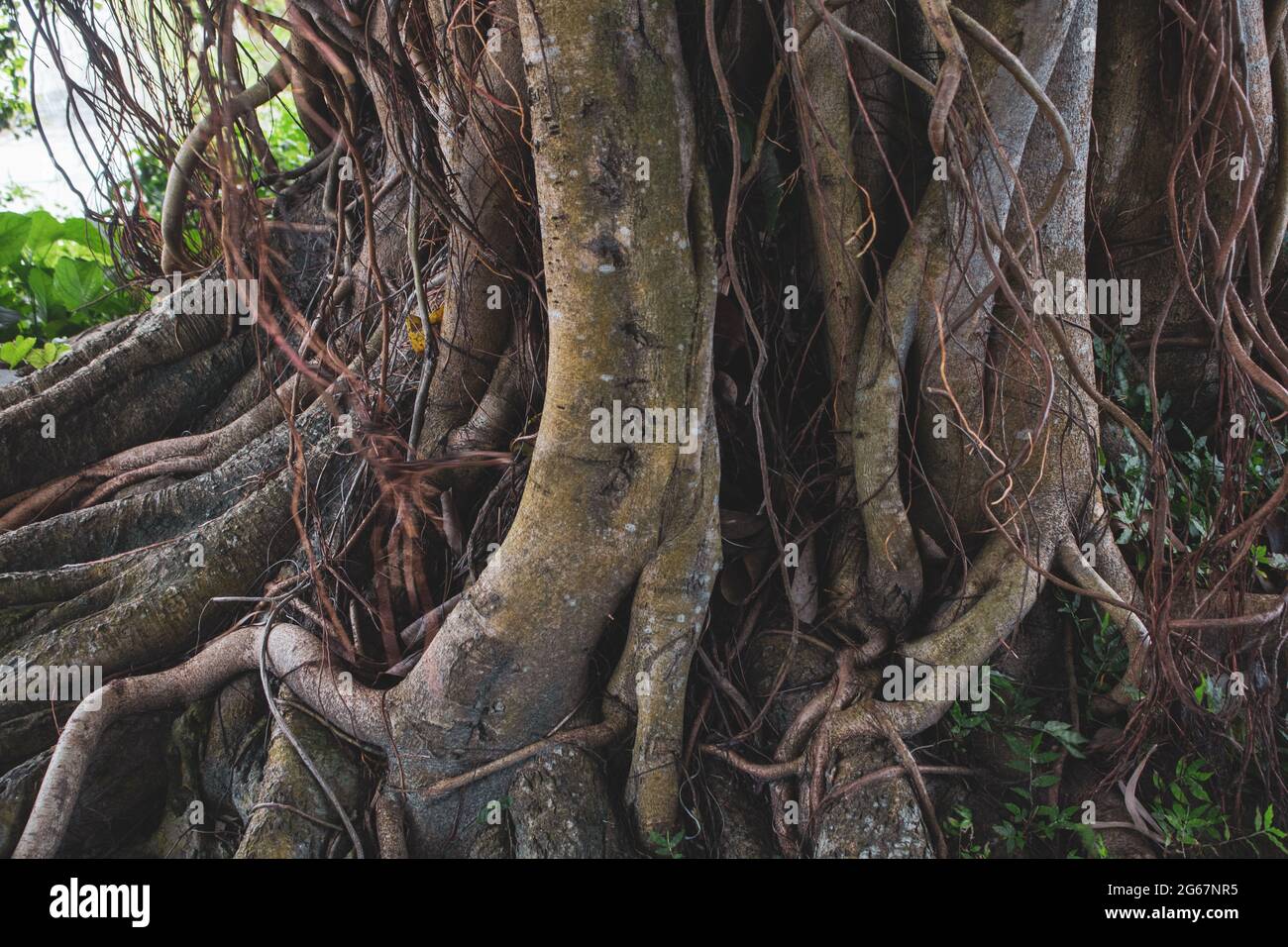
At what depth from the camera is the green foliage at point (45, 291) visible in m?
4.38

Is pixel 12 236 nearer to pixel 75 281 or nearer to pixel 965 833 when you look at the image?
pixel 75 281

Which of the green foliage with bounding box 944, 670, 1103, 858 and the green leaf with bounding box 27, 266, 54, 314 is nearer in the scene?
the green foliage with bounding box 944, 670, 1103, 858

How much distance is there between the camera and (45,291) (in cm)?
441

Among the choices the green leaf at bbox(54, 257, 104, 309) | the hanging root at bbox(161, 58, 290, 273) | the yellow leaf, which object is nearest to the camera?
the hanging root at bbox(161, 58, 290, 273)

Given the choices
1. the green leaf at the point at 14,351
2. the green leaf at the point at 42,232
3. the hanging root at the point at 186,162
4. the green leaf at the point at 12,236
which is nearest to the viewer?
the hanging root at the point at 186,162

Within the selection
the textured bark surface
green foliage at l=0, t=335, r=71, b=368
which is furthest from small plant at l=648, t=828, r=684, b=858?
green foliage at l=0, t=335, r=71, b=368

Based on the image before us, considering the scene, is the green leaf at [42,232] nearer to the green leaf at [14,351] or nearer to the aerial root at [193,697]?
the green leaf at [14,351]

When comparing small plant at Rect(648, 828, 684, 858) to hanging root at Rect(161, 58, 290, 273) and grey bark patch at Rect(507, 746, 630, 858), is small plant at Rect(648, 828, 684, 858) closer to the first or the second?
grey bark patch at Rect(507, 746, 630, 858)

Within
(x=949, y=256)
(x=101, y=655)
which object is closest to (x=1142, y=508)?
(x=949, y=256)

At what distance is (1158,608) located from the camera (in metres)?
1.99

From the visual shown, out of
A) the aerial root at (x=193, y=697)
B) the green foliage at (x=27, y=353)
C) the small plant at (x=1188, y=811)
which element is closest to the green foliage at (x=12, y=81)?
the green foliage at (x=27, y=353)

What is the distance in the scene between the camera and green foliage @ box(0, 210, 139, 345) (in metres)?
4.38

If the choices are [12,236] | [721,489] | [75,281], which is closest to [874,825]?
[721,489]

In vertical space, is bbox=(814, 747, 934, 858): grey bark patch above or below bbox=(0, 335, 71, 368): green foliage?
below
